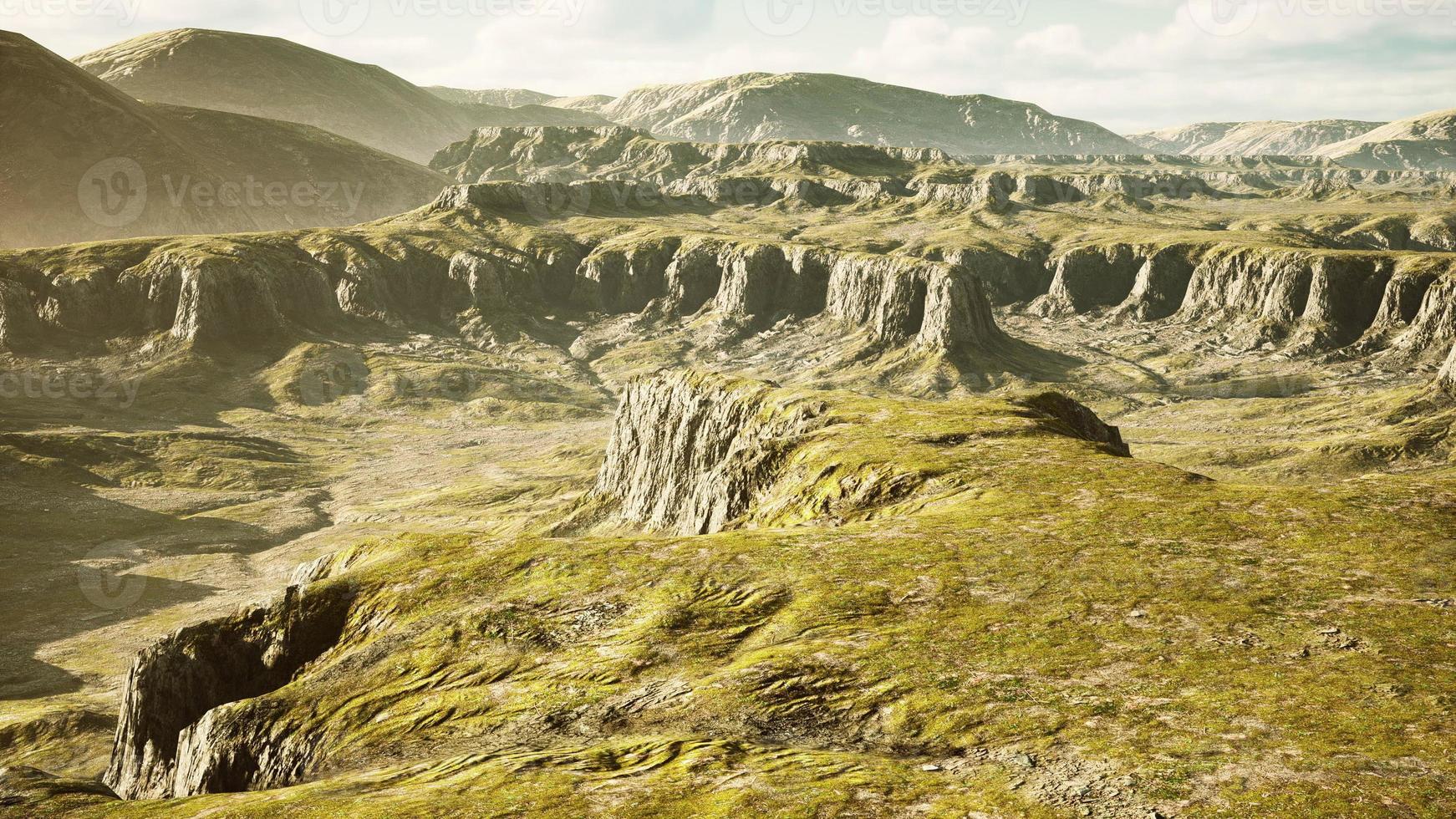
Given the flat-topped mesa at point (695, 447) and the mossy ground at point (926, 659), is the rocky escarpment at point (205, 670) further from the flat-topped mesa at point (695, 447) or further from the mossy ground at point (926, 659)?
the flat-topped mesa at point (695, 447)

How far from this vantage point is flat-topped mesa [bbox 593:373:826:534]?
72.0 meters

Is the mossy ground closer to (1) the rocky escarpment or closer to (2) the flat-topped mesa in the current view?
(1) the rocky escarpment

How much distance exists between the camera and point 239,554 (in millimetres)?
164375

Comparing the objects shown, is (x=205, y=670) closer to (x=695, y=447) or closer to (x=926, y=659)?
(x=926, y=659)

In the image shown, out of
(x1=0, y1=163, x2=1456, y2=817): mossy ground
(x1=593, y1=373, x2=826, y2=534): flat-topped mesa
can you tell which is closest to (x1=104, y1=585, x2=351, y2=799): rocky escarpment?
(x1=0, y1=163, x2=1456, y2=817): mossy ground

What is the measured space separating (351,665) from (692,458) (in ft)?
173

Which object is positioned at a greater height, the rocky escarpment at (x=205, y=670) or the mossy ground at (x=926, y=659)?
the mossy ground at (x=926, y=659)

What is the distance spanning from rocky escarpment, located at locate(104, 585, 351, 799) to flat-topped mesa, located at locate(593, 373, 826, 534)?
1249 inches

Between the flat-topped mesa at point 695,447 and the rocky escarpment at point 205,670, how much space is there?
104 ft

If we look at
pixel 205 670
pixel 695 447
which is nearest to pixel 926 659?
pixel 205 670

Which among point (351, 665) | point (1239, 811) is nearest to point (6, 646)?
point (351, 665)

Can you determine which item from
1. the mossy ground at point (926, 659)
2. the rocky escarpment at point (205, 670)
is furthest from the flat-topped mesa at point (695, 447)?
the rocky escarpment at point (205, 670)

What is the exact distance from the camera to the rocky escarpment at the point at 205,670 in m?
47.2

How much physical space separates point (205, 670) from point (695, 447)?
168 feet
